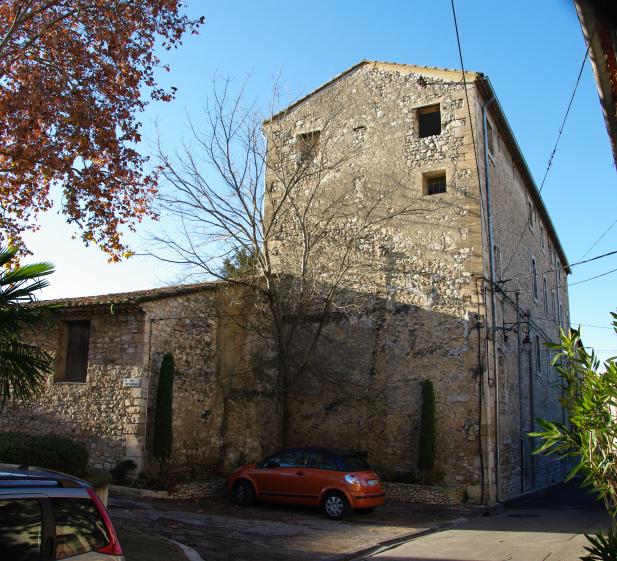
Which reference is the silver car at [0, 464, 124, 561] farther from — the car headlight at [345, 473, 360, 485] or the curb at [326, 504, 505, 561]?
the car headlight at [345, 473, 360, 485]

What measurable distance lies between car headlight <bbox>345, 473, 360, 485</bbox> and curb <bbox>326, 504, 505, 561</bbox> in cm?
150

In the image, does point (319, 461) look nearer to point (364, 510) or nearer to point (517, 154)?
point (364, 510)

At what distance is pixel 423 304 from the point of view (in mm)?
16547

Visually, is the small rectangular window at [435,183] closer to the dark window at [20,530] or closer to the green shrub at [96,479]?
the green shrub at [96,479]

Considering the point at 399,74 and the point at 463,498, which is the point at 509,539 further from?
the point at 399,74

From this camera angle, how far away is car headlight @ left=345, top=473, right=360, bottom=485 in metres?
12.1

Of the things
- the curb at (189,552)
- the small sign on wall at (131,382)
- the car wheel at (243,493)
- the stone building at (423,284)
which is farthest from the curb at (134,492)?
the stone building at (423,284)

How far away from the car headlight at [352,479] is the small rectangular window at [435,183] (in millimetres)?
8722

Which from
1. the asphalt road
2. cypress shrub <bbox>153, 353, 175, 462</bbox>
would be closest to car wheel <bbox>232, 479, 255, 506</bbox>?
the asphalt road

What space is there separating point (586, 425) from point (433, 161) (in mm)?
12858

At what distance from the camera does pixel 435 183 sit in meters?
17.7

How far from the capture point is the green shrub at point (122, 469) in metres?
13.4

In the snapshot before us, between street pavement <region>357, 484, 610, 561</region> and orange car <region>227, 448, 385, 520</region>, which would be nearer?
street pavement <region>357, 484, 610, 561</region>

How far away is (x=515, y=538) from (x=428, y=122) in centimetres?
1196
